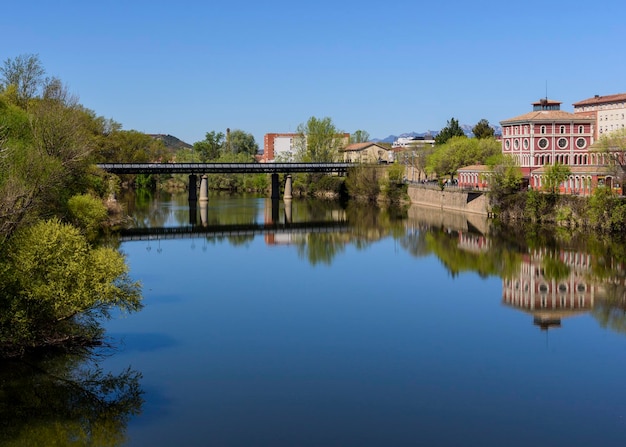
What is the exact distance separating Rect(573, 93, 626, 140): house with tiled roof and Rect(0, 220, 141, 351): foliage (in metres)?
73.2

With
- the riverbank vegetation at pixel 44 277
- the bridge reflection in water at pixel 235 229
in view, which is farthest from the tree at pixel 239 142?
the riverbank vegetation at pixel 44 277

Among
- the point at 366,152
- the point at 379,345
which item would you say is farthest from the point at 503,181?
the point at 366,152

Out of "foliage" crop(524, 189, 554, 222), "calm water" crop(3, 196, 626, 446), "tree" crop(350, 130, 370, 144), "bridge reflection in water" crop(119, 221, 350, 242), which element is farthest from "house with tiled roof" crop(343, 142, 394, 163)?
"calm water" crop(3, 196, 626, 446)

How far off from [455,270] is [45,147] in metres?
18.6

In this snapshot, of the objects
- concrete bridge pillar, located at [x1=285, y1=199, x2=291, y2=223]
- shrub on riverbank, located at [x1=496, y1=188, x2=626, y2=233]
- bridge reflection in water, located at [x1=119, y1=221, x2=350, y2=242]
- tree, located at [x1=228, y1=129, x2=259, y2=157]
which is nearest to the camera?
shrub on riverbank, located at [x1=496, y1=188, x2=626, y2=233]

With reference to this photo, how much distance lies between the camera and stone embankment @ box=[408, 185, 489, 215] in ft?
212

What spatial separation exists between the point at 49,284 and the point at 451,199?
5315 cm

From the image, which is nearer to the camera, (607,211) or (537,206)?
(607,211)

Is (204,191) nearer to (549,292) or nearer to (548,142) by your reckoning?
(548,142)

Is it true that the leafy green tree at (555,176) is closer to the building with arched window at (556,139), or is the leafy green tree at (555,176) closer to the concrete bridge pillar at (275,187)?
the building with arched window at (556,139)

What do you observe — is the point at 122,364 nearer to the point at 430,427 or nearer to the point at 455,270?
the point at 430,427

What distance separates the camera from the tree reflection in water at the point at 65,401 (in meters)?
16.3

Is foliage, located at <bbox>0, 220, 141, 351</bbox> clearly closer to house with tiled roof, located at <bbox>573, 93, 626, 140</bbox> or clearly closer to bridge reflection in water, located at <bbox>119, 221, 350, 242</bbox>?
bridge reflection in water, located at <bbox>119, 221, 350, 242</bbox>

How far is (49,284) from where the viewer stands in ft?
66.9
